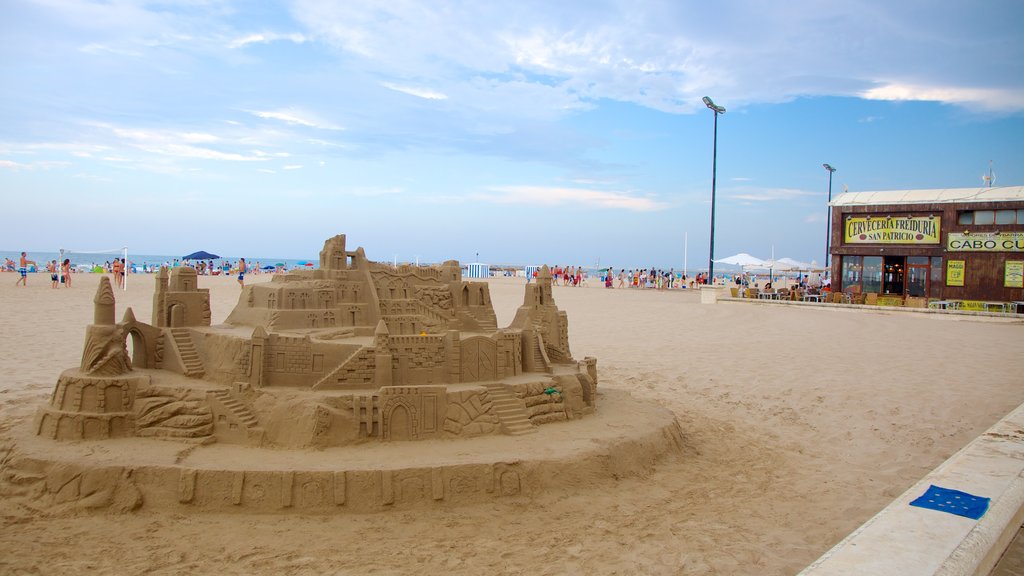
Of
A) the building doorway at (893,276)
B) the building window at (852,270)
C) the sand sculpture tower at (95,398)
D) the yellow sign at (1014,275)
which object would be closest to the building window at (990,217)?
the yellow sign at (1014,275)

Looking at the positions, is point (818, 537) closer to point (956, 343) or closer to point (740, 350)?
point (740, 350)

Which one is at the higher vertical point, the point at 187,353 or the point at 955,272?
the point at 955,272

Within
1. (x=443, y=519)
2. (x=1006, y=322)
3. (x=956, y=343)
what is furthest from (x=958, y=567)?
(x=1006, y=322)

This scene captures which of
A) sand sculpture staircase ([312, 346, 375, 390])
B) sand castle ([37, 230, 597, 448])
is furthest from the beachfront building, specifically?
sand sculpture staircase ([312, 346, 375, 390])

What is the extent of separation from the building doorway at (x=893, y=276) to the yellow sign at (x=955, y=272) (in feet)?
6.68

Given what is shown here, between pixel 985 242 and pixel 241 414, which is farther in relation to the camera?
pixel 985 242

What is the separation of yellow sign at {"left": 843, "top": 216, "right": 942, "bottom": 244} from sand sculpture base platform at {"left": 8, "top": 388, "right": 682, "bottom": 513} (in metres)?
27.0

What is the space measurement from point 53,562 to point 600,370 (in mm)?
14724

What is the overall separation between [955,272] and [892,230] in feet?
10.8

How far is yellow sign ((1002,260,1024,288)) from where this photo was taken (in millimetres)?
29234

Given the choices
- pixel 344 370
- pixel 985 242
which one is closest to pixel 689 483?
pixel 344 370

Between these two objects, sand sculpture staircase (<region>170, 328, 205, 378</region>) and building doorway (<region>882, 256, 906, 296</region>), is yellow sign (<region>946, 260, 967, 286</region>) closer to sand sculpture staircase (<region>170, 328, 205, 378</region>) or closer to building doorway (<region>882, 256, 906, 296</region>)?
building doorway (<region>882, 256, 906, 296</region>)

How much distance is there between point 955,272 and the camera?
31.1 meters

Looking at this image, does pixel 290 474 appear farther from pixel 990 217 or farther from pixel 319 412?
pixel 990 217
